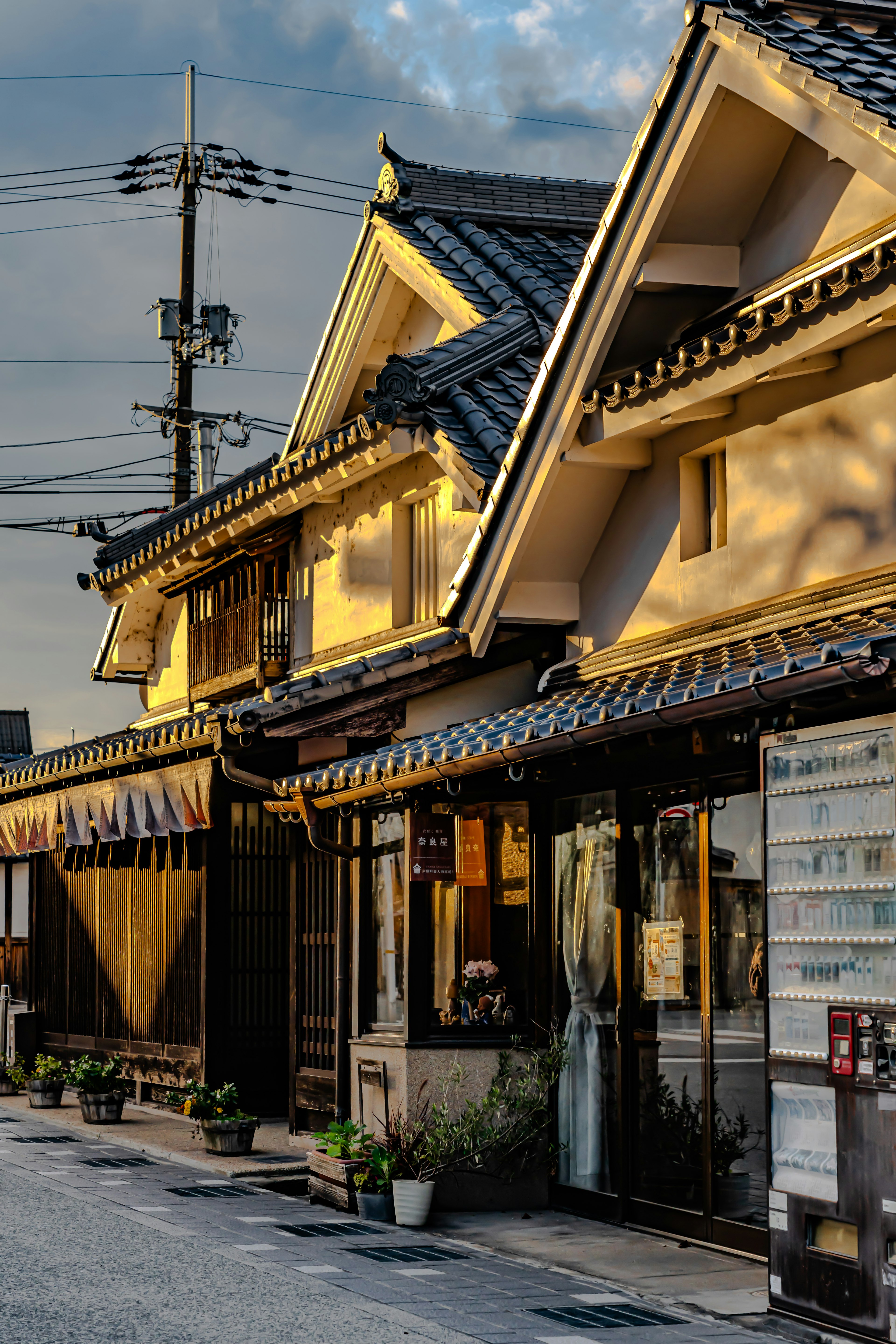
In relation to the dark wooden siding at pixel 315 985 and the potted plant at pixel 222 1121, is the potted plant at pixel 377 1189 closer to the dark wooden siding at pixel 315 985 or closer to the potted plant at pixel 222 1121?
the potted plant at pixel 222 1121

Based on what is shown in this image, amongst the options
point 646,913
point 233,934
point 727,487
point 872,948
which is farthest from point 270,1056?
point 872,948

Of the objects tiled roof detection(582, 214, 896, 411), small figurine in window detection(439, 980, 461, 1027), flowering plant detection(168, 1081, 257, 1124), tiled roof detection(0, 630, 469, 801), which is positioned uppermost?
tiled roof detection(582, 214, 896, 411)

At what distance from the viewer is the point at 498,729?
11062 mm

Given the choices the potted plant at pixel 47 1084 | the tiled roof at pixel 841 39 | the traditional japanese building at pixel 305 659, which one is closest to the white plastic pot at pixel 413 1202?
the traditional japanese building at pixel 305 659

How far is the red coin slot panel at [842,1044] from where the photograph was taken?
8.10 meters

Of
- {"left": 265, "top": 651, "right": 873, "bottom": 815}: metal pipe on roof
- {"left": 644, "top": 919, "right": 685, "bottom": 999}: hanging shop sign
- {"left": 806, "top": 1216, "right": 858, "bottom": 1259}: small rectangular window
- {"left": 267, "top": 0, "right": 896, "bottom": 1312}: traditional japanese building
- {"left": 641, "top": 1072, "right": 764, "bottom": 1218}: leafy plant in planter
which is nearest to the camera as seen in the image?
{"left": 265, "top": 651, "right": 873, "bottom": 815}: metal pipe on roof

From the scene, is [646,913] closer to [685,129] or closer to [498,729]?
[498,729]

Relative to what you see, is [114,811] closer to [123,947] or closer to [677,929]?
[123,947]

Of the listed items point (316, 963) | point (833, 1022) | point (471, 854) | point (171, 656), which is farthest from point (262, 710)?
point (171, 656)

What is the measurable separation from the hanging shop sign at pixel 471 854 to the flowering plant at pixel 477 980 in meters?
0.66

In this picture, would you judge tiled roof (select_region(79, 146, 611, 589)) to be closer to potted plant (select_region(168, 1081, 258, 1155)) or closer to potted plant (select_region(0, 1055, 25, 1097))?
potted plant (select_region(168, 1081, 258, 1155))

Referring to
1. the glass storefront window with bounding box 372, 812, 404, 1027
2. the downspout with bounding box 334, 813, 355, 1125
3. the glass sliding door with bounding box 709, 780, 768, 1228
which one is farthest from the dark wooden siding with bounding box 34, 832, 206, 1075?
the glass sliding door with bounding box 709, 780, 768, 1228

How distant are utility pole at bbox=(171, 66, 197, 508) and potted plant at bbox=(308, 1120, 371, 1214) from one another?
17215 millimetres

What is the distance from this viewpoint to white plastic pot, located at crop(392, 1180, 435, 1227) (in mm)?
11281
